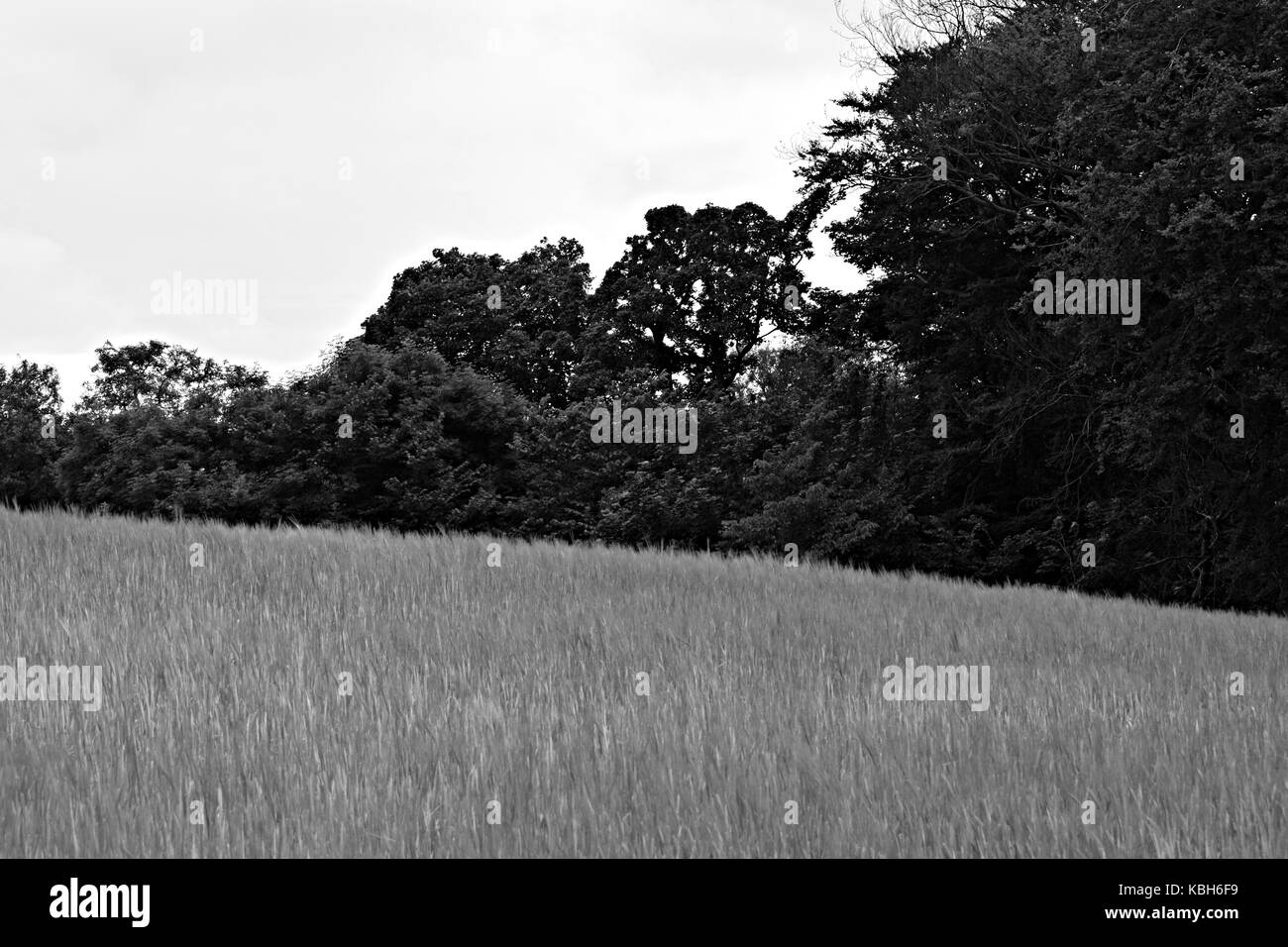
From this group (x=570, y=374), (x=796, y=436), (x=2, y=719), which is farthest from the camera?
(x=570, y=374)

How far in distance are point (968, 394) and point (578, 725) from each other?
21900 mm

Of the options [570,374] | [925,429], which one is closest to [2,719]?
[925,429]

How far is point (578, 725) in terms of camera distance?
19.6 ft

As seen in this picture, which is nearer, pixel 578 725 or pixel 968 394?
pixel 578 725

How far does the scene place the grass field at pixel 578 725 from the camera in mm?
4398

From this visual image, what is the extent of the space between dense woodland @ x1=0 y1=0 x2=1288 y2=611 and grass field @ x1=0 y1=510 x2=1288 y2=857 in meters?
8.53

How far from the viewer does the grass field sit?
4.40m

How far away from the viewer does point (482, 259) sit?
4019cm

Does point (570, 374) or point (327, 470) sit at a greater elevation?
point (570, 374)

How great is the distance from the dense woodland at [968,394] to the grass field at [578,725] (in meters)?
8.53

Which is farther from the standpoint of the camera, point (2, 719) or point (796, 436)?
point (796, 436)

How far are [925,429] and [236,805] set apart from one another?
905 inches

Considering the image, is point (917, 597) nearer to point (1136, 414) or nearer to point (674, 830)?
point (1136, 414)

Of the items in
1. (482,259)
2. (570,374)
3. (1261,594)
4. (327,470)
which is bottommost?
(1261,594)
